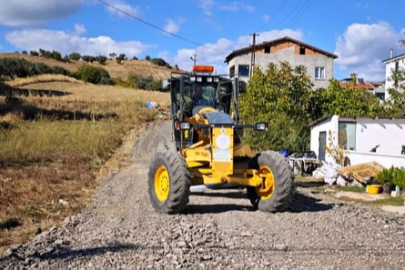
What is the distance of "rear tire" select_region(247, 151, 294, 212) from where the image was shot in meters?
9.59

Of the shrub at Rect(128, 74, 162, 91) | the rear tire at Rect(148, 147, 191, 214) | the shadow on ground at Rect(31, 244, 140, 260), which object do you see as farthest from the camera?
the shrub at Rect(128, 74, 162, 91)

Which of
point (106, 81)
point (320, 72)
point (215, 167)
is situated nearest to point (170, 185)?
point (215, 167)

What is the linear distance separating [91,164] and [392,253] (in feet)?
41.6

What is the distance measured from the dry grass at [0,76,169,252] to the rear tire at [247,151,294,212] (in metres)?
3.66

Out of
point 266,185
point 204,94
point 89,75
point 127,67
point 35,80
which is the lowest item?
point 266,185

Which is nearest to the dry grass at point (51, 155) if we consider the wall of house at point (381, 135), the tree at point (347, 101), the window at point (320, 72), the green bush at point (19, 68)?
the wall of house at point (381, 135)

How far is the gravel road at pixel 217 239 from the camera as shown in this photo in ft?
20.5

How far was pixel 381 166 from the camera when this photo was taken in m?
16.4

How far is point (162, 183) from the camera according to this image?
33.1ft

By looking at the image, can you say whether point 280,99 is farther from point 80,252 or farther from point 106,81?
point 106,81

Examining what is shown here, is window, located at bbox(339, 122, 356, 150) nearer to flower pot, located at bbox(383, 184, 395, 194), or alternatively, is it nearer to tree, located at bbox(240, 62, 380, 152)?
tree, located at bbox(240, 62, 380, 152)

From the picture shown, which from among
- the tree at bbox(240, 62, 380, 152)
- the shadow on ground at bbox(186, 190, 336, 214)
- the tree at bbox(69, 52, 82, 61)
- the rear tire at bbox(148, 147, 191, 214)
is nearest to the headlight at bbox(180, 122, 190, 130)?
the rear tire at bbox(148, 147, 191, 214)

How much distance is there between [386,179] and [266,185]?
20.9ft

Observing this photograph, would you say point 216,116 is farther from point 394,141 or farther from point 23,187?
point 394,141
